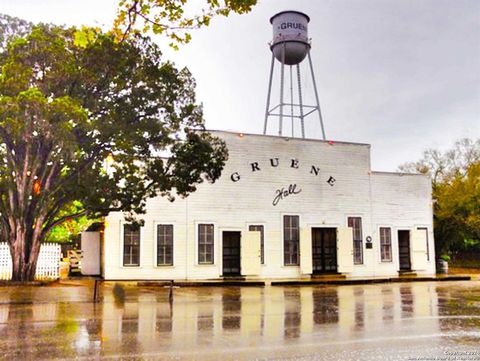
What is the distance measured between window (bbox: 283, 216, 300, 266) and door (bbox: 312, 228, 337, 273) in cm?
109

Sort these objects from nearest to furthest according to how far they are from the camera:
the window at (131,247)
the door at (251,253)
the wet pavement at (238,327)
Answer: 1. the wet pavement at (238,327)
2. the window at (131,247)
3. the door at (251,253)

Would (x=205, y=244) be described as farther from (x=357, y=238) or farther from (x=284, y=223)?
(x=357, y=238)

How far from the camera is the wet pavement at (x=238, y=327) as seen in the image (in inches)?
286

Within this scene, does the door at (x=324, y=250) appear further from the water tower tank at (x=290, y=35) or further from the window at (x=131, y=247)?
the water tower tank at (x=290, y=35)

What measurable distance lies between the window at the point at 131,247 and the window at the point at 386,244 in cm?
1174

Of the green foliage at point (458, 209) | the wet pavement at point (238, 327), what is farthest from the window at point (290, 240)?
the green foliage at point (458, 209)

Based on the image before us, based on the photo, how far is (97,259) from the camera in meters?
24.8

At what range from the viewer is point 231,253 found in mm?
23453

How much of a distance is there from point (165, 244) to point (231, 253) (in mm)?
3056

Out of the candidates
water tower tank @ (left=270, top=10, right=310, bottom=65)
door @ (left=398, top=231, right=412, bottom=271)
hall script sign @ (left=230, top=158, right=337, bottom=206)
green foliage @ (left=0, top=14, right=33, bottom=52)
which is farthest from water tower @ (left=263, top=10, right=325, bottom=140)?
green foliage @ (left=0, top=14, right=33, bottom=52)

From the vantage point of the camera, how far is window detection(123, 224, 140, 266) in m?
21.6

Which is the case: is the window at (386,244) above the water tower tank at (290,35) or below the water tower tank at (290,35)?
below

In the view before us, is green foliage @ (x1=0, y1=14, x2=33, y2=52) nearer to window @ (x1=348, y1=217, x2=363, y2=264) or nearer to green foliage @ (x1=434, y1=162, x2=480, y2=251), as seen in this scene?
window @ (x1=348, y1=217, x2=363, y2=264)

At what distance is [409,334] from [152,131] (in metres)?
13.0
